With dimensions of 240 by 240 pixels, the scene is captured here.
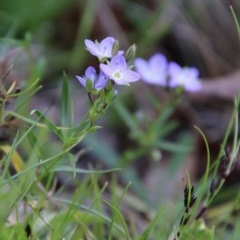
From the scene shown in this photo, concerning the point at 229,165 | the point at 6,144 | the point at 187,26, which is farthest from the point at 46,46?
→ the point at 229,165

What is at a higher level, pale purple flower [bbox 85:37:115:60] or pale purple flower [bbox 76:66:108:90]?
pale purple flower [bbox 85:37:115:60]

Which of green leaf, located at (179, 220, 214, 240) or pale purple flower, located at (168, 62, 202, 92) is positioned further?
pale purple flower, located at (168, 62, 202, 92)

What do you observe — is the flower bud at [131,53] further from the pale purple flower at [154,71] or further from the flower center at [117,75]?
the pale purple flower at [154,71]

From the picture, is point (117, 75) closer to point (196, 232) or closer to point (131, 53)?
point (131, 53)

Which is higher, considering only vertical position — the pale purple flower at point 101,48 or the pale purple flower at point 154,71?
the pale purple flower at point 101,48

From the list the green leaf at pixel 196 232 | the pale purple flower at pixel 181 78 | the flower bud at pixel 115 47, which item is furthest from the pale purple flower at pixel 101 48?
the pale purple flower at pixel 181 78

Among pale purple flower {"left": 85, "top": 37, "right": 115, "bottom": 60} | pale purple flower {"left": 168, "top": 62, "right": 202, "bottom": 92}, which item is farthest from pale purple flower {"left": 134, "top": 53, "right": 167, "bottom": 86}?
pale purple flower {"left": 85, "top": 37, "right": 115, "bottom": 60}

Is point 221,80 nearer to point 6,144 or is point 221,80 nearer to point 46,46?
point 46,46

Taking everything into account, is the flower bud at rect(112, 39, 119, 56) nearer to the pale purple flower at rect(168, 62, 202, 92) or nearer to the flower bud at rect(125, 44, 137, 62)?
the flower bud at rect(125, 44, 137, 62)
